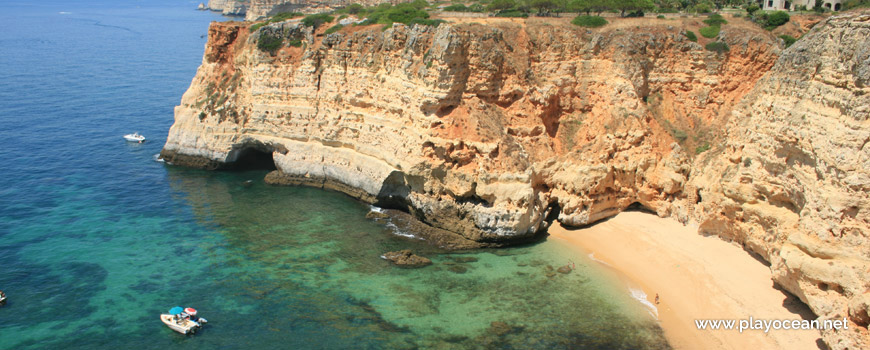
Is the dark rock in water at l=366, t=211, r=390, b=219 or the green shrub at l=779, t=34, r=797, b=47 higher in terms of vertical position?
the green shrub at l=779, t=34, r=797, b=47

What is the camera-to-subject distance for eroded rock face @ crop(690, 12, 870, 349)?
19.5 metres

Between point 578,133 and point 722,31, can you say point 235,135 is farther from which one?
point 722,31

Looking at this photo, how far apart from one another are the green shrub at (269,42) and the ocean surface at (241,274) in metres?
8.79

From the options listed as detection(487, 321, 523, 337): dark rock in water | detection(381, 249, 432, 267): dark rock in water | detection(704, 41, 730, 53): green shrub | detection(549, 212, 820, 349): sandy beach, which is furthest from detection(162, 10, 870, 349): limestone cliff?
detection(487, 321, 523, 337): dark rock in water

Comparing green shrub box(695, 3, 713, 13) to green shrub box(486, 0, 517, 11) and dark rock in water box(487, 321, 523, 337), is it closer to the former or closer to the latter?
green shrub box(486, 0, 517, 11)

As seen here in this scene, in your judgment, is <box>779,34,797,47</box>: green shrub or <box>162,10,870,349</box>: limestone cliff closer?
<box>162,10,870,349</box>: limestone cliff

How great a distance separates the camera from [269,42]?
40.7 metres

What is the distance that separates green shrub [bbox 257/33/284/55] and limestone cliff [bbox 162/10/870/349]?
159cm

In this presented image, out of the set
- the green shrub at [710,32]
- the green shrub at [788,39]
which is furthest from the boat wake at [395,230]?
the green shrub at [788,39]

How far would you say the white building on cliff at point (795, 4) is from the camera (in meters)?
39.0

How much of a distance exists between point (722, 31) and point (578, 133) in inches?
406

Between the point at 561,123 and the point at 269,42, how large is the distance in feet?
69.4

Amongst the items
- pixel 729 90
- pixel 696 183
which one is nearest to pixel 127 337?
pixel 696 183

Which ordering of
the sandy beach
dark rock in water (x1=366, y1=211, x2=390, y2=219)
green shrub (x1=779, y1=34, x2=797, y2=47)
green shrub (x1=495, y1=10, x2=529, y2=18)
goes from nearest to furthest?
1. the sandy beach
2. green shrub (x1=779, y1=34, x2=797, y2=47)
3. dark rock in water (x1=366, y1=211, x2=390, y2=219)
4. green shrub (x1=495, y1=10, x2=529, y2=18)
